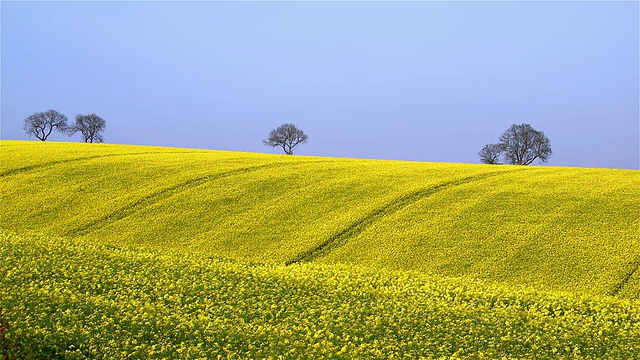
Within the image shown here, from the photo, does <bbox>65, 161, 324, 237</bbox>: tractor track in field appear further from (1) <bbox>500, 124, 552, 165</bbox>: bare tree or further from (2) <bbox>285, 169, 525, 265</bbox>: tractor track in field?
(1) <bbox>500, 124, 552, 165</bbox>: bare tree

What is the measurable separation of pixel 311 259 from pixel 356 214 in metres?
3.21

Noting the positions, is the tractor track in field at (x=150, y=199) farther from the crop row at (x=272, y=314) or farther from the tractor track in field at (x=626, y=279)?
the tractor track in field at (x=626, y=279)

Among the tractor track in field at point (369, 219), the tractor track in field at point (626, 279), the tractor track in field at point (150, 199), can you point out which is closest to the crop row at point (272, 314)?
the tractor track in field at point (626, 279)

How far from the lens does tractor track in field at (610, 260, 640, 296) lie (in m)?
12.3

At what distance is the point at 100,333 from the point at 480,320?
6127 mm

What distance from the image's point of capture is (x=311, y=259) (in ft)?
46.2

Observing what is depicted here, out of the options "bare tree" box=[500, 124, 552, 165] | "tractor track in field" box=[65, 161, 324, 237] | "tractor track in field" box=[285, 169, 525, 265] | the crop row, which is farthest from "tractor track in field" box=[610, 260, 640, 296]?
"bare tree" box=[500, 124, 552, 165]

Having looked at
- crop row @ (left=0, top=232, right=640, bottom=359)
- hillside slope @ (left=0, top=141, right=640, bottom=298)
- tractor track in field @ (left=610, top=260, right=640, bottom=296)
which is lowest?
tractor track in field @ (left=610, top=260, right=640, bottom=296)

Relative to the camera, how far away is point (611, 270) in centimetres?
1320

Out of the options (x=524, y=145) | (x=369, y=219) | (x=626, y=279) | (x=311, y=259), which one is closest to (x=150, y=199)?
(x=311, y=259)

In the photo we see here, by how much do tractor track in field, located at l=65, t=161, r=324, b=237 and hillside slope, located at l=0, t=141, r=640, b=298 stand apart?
2.4 inches

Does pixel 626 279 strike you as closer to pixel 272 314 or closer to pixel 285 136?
pixel 272 314

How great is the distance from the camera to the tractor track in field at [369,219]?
564 inches

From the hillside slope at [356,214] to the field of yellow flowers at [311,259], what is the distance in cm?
7
